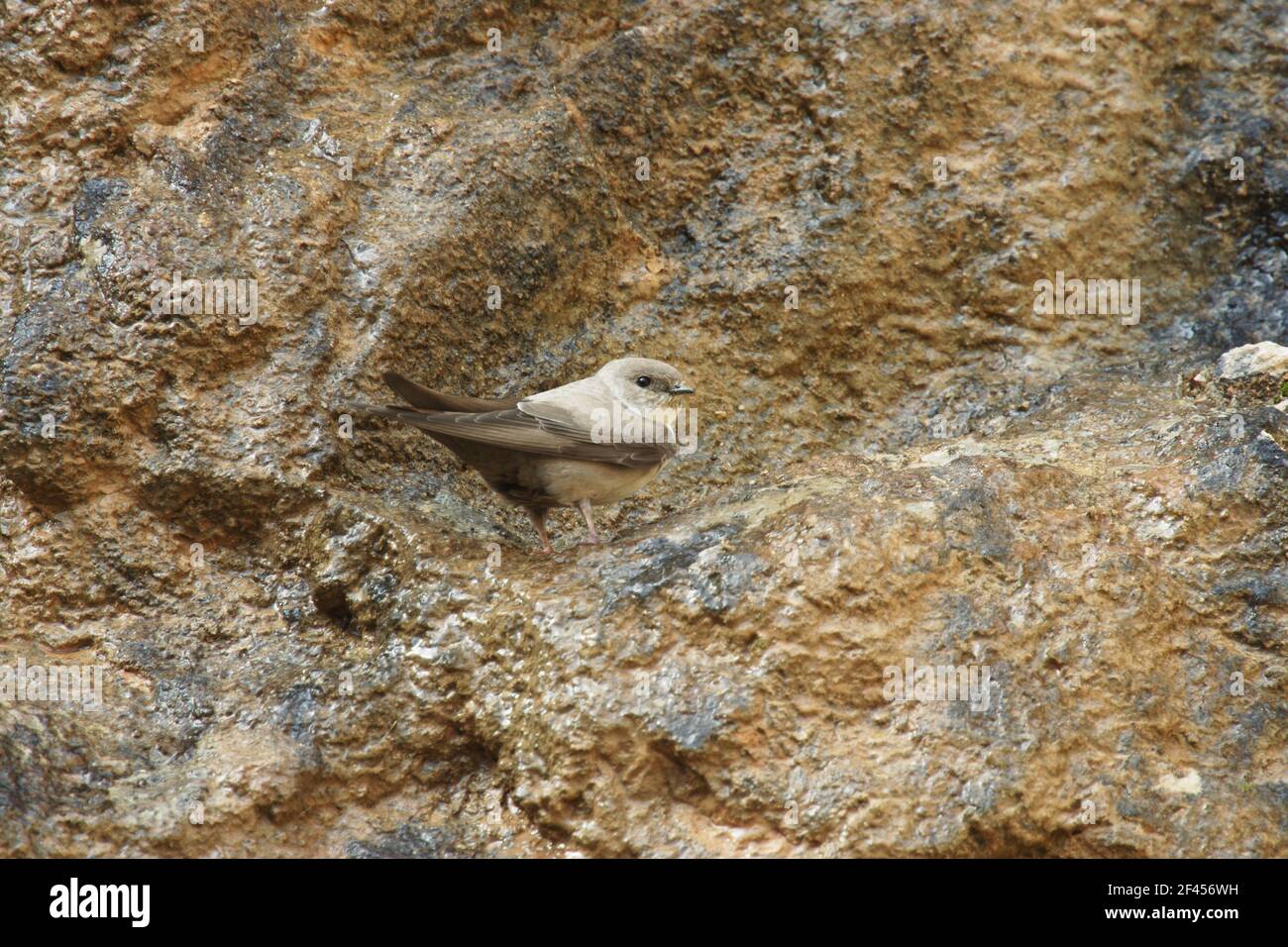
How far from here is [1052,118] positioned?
671 cm

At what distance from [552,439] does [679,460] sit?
1.06 meters

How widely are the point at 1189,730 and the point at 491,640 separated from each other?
2.61m

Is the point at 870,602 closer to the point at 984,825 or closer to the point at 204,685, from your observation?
the point at 984,825

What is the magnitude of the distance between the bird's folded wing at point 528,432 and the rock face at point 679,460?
365 mm

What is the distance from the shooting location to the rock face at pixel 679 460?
4.53 meters

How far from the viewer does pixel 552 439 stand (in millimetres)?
5492

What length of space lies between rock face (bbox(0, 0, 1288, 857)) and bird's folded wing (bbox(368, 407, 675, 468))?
0.36 meters

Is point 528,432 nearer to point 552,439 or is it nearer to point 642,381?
point 552,439

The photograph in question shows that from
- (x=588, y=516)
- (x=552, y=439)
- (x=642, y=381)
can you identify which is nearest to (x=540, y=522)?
(x=588, y=516)

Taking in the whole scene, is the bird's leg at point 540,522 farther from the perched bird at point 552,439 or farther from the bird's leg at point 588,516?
the bird's leg at point 588,516

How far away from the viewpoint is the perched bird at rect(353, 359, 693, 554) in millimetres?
5445

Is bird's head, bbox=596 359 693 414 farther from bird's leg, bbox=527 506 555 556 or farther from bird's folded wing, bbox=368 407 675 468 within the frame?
bird's leg, bbox=527 506 555 556

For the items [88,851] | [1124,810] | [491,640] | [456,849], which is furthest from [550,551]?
[1124,810]

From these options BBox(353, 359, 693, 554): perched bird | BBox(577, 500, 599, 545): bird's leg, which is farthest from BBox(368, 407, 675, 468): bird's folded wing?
BBox(577, 500, 599, 545): bird's leg
